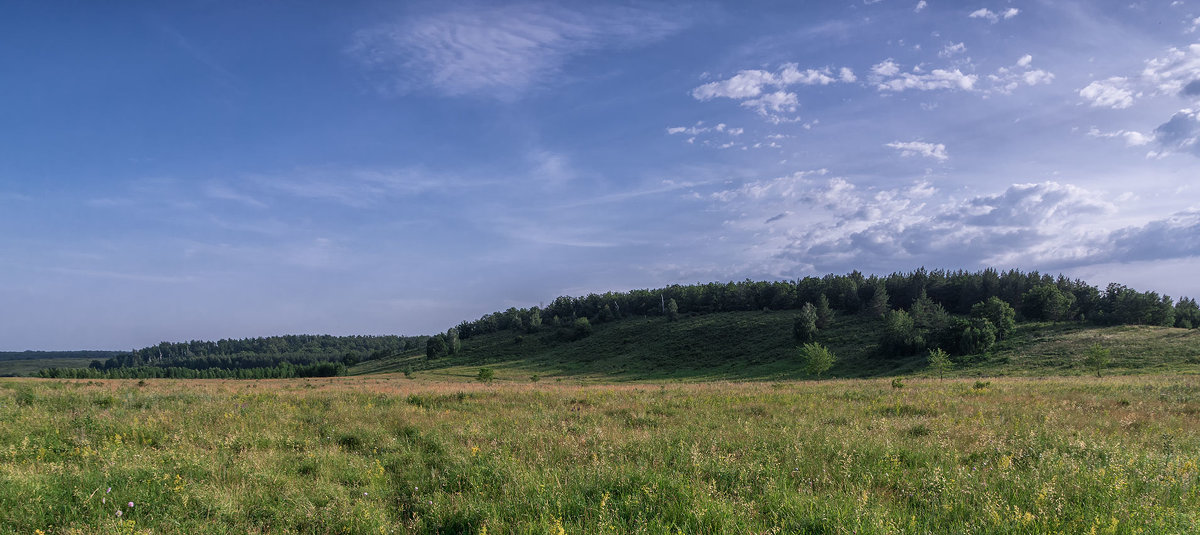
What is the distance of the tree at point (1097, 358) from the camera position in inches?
1805

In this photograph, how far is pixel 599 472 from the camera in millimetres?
6191

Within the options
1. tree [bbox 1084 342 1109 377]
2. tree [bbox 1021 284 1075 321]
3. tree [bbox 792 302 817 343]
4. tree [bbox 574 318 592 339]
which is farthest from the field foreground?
tree [bbox 574 318 592 339]

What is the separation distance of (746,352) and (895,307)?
4470cm

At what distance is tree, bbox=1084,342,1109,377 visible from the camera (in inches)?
1805

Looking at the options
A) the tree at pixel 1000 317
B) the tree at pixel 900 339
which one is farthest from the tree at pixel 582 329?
the tree at pixel 1000 317

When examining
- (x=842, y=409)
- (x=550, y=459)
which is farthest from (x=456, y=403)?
(x=842, y=409)

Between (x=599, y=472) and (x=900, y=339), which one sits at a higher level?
(x=599, y=472)

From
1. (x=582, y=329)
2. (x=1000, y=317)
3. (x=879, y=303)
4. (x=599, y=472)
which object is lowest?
(x=582, y=329)

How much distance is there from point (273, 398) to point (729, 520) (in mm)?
15118

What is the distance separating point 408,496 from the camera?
6195 millimetres

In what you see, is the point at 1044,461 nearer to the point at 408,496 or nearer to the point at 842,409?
the point at 842,409

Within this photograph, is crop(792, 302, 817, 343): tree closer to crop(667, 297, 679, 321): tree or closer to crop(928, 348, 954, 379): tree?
crop(928, 348, 954, 379): tree

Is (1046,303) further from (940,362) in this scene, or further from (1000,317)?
(940,362)

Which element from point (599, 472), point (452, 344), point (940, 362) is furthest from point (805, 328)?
point (599, 472)
